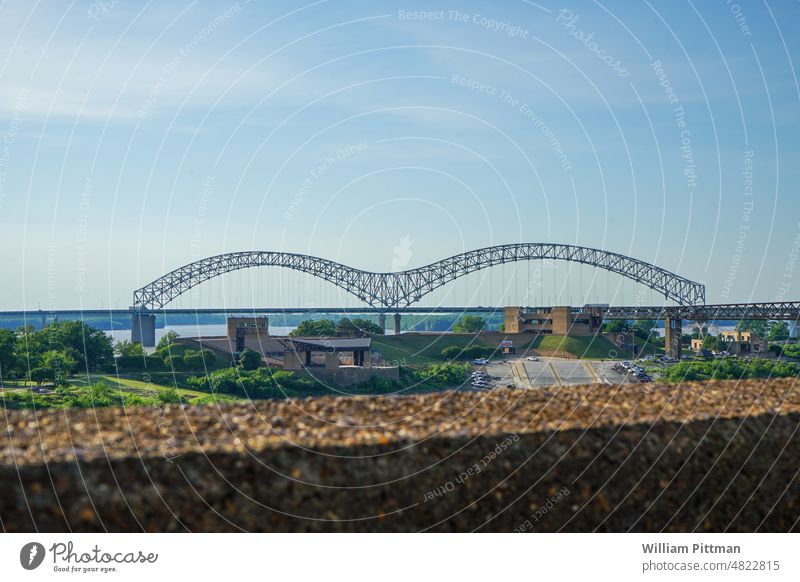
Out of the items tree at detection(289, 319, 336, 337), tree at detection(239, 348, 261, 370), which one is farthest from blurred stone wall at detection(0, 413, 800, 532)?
tree at detection(289, 319, 336, 337)

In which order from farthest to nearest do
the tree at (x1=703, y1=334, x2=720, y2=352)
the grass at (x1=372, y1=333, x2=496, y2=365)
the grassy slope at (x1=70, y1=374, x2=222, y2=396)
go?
the tree at (x1=703, y1=334, x2=720, y2=352)
the grass at (x1=372, y1=333, x2=496, y2=365)
the grassy slope at (x1=70, y1=374, x2=222, y2=396)

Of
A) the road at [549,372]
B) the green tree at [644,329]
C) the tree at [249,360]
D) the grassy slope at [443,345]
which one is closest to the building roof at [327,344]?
the tree at [249,360]

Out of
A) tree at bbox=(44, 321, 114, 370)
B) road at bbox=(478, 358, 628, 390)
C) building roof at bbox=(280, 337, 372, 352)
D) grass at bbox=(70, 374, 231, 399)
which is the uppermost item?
tree at bbox=(44, 321, 114, 370)

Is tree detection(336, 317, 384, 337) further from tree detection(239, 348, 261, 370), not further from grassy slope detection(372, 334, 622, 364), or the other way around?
tree detection(239, 348, 261, 370)

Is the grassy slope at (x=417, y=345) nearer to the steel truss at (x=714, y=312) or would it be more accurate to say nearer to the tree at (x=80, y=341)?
the steel truss at (x=714, y=312)

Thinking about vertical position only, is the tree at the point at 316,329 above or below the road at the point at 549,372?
above

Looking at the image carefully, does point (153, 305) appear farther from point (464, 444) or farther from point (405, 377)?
point (464, 444)
